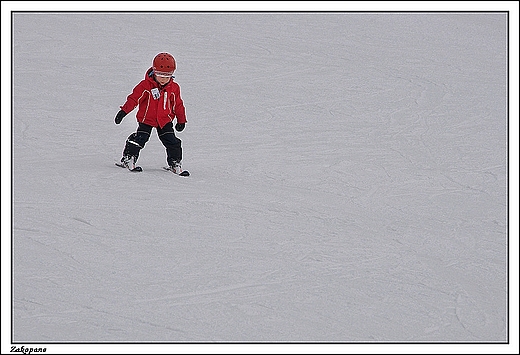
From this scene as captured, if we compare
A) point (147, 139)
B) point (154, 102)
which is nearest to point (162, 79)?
point (154, 102)

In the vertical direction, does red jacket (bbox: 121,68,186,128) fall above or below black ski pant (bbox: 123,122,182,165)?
above

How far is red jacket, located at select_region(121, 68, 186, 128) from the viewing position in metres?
7.60

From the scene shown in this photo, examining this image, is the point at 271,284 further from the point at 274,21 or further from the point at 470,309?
the point at 274,21

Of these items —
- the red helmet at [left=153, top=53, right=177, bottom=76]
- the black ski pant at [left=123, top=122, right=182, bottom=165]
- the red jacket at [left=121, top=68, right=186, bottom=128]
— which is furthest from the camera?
the black ski pant at [left=123, top=122, right=182, bottom=165]

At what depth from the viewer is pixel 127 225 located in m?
6.26

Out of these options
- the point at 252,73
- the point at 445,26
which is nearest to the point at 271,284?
the point at 252,73

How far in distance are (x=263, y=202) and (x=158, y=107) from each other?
4.43ft

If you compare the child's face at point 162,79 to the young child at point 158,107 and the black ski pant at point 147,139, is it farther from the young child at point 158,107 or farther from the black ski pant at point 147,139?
the black ski pant at point 147,139

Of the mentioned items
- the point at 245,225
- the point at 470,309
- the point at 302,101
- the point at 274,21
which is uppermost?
the point at 274,21

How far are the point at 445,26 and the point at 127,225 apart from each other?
14141mm

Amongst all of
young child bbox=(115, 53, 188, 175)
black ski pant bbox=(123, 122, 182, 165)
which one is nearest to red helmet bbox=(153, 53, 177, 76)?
young child bbox=(115, 53, 188, 175)

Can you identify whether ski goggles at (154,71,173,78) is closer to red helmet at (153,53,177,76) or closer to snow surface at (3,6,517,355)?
red helmet at (153,53,177,76)

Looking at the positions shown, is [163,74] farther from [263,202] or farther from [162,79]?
[263,202]

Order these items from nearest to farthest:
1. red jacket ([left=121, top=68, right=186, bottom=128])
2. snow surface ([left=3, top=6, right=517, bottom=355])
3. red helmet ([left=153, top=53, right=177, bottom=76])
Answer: snow surface ([left=3, top=6, right=517, bottom=355]) < red helmet ([left=153, top=53, right=177, bottom=76]) < red jacket ([left=121, top=68, right=186, bottom=128])
